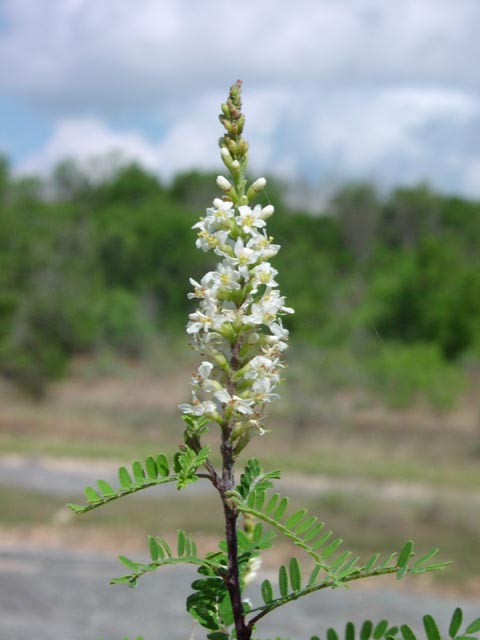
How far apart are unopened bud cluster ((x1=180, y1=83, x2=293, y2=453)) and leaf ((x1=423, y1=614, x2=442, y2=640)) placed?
0.47 m

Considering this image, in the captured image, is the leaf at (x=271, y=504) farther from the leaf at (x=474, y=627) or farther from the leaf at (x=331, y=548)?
the leaf at (x=474, y=627)

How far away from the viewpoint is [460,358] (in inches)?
1810

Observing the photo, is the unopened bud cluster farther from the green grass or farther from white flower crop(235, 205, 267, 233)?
the green grass

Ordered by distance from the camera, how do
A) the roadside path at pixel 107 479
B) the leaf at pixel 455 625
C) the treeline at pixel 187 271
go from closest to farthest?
the leaf at pixel 455 625
the roadside path at pixel 107 479
the treeline at pixel 187 271

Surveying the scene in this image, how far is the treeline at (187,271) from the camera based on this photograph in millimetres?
47344

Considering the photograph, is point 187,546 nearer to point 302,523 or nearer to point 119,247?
point 302,523

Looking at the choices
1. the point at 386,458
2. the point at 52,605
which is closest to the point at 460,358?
the point at 386,458

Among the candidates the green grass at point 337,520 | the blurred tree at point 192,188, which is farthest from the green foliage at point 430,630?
the blurred tree at point 192,188

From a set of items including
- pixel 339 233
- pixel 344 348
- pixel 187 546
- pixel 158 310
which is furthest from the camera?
pixel 339 233

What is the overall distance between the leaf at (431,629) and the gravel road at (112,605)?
14244 millimetres

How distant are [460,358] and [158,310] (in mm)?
19465

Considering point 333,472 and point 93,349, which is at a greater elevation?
point 93,349

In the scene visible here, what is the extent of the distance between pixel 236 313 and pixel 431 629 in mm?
696

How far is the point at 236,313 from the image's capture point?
Result: 1.96 metres
